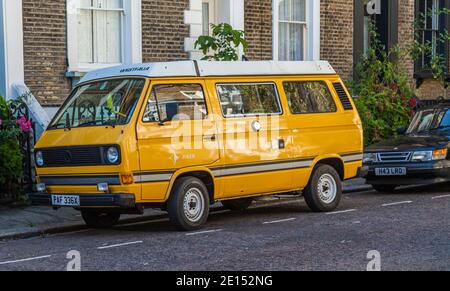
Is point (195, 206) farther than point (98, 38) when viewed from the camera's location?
No

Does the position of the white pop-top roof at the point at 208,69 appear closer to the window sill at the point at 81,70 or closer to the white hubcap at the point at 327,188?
the white hubcap at the point at 327,188

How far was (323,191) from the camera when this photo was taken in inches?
506

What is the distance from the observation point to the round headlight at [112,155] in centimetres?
1060

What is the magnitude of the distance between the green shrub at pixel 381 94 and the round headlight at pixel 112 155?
374 inches

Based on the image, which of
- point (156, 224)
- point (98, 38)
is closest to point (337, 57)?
point (98, 38)

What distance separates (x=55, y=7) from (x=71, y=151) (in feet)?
17.9

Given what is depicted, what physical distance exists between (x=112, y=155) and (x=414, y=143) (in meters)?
6.57

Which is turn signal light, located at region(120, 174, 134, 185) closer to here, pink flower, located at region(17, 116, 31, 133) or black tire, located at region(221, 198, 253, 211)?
black tire, located at region(221, 198, 253, 211)

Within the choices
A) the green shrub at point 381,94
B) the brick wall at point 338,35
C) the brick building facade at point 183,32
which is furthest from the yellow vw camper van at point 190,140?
the brick wall at point 338,35

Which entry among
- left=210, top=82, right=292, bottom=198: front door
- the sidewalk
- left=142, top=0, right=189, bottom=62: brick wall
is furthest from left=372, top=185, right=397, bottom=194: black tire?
left=142, top=0, right=189, bottom=62: brick wall

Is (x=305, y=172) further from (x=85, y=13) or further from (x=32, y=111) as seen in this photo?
(x=85, y=13)

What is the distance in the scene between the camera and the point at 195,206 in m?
11.3

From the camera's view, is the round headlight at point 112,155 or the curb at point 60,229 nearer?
the round headlight at point 112,155

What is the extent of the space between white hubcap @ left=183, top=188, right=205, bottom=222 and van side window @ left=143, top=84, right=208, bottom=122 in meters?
0.97
